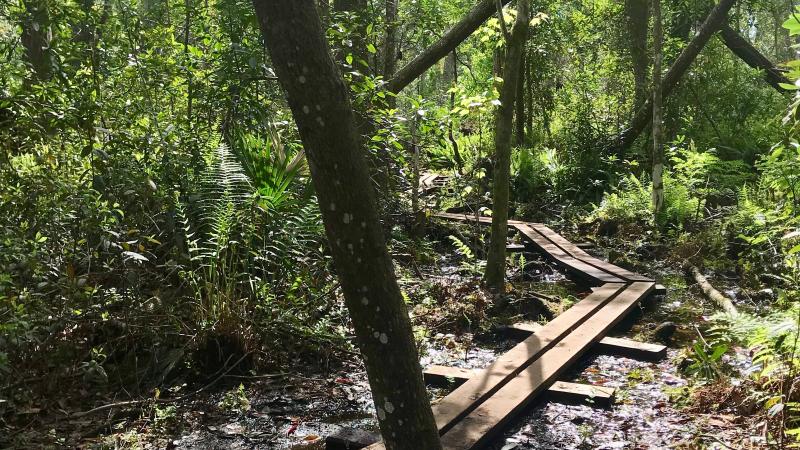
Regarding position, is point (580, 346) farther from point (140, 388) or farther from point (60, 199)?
point (60, 199)

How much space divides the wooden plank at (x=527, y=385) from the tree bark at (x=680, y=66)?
7.52 meters

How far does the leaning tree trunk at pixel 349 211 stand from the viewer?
8.90 feet

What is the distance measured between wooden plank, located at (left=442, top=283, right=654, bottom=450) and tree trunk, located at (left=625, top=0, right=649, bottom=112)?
8.85 metres

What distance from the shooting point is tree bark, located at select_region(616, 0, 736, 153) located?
13.4 meters

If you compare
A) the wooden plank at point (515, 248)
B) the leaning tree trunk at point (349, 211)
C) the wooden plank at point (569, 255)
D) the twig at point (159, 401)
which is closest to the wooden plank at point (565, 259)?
the wooden plank at point (569, 255)

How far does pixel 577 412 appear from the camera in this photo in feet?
17.4

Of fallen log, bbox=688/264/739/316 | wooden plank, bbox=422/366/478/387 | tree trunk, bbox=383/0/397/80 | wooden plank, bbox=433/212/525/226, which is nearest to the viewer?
wooden plank, bbox=422/366/478/387

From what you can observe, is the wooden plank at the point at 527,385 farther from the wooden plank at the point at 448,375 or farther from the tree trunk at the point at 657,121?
the tree trunk at the point at 657,121

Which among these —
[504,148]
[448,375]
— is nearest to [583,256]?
[504,148]

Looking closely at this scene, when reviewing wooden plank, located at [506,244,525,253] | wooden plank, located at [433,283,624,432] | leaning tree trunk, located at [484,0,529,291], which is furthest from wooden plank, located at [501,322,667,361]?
wooden plank, located at [506,244,525,253]

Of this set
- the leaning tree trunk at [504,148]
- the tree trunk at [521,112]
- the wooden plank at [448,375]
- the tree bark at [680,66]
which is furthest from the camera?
the tree trunk at [521,112]

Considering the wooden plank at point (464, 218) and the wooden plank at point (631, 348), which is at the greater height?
the wooden plank at point (464, 218)

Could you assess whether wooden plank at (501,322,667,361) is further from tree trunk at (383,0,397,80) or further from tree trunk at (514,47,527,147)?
tree trunk at (514,47,527,147)

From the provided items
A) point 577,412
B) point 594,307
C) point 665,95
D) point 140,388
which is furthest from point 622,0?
point 140,388
